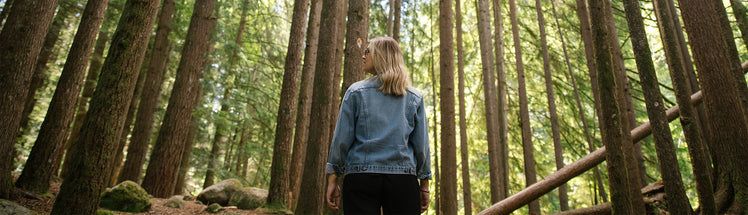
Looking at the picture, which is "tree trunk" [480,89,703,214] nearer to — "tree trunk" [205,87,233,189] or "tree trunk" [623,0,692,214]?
"tree trunk" [623,0,692,214]

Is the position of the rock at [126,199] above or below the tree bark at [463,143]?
below

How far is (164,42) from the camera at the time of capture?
9.85 meters

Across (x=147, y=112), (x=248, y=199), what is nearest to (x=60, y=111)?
(x=147, y=112)

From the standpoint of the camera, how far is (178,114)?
8.25 meters

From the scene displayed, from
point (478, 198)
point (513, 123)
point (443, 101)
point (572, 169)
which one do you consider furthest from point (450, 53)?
point (478, 198)

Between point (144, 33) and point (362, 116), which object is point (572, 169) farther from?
point (144, 33)

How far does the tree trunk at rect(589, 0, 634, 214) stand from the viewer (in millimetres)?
3348

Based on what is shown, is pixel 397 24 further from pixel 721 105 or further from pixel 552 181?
pixel 721 105

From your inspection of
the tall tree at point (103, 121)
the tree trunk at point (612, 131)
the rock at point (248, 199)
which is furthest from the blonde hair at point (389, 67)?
the rock at point (248, 199)

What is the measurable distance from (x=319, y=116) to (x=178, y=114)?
12.7 feet

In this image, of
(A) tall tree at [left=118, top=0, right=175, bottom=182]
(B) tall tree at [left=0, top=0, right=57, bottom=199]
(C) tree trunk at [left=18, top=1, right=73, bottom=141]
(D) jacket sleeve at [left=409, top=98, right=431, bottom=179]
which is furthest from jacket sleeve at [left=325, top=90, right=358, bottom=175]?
(C) tree trunk at [left=18, top=1, right=73, bottom=141]

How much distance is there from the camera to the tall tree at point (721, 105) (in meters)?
4.03

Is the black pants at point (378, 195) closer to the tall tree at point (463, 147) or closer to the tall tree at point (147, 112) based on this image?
the tall tree at point (463, 147)

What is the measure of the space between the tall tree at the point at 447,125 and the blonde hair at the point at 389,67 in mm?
5150
